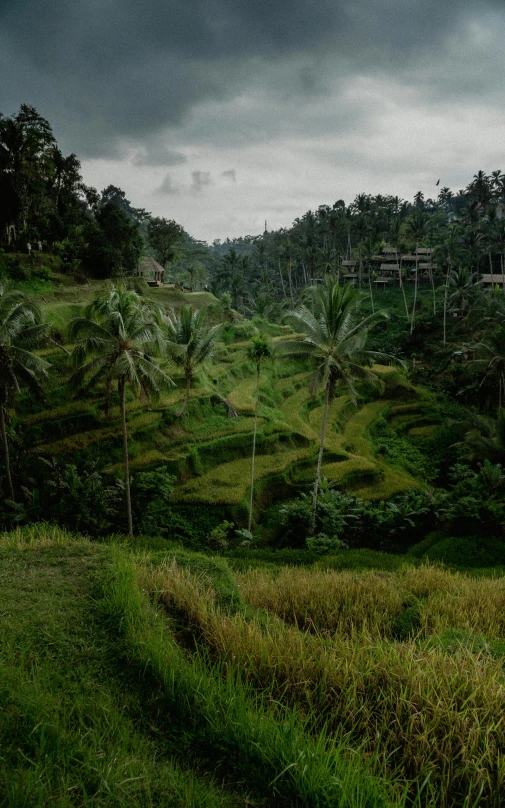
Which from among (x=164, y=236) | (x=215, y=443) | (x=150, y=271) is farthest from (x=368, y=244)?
(x=215, y=443)

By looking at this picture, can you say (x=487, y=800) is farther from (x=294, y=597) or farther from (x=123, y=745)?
(x=294, y=597)

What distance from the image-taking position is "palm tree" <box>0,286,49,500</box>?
1434 centimetres

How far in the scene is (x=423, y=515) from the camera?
16.1 meters

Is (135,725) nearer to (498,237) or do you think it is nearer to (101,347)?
(101,347)

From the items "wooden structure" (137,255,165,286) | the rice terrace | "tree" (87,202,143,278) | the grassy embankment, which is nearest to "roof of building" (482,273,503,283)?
the rice terrace

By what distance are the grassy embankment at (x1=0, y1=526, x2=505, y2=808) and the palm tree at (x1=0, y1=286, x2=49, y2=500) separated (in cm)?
1096

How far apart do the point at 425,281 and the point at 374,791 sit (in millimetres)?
58832

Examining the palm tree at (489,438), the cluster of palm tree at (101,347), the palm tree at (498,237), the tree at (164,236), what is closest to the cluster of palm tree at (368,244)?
the palm tree at (498,237)

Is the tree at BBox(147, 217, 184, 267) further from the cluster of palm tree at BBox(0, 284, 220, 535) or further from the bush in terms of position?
the bush

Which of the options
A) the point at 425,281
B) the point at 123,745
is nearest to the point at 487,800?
the point at 123,745

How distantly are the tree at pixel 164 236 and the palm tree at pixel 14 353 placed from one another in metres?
27.5

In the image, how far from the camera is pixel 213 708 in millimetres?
3385

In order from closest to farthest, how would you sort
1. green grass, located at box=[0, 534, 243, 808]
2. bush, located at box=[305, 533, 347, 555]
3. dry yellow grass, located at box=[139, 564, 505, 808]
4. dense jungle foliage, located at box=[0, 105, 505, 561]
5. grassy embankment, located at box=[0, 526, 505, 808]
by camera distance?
green grass, located at box=[0, 534, 243, 808] → grassy embankment, located at box=[0, 526, 505, 808] → dry yellow grass, located at box=[139, 564, 505, 808] → bush, located at box=[305, 533, 347, 555] → dense jungle foliage, located at box=[0, 105, 505, 561]

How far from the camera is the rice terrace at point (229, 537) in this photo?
3068 millimetres
